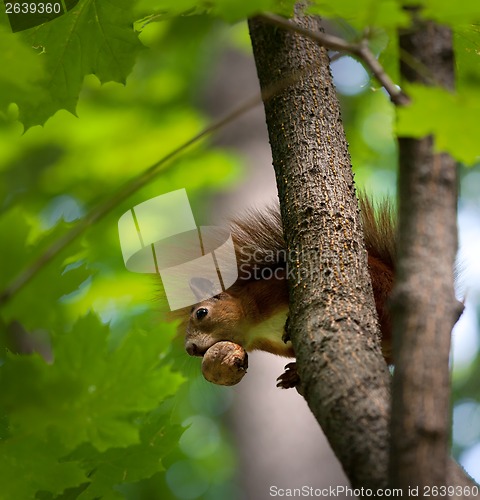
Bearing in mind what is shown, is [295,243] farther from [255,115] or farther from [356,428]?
[255,115]

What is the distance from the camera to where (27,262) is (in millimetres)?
1299

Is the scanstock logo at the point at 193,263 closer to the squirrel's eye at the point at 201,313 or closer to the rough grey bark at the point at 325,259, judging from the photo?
the squirrel's eye at the point at 201,313

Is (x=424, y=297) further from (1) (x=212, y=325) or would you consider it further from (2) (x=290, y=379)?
(1) (x=212, y=325)

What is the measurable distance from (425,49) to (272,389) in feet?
7.01

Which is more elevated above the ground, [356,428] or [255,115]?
[356,428]

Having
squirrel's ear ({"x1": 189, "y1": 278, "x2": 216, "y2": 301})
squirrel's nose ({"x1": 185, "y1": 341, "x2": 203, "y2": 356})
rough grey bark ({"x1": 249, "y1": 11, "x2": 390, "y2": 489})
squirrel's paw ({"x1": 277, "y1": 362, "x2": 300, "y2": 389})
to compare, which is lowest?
squirrel's paw ({"x1": 277, "y1": 362, "x2": 300, "y2": 389})

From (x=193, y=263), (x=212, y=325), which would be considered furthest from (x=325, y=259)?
(x=193, y=263)

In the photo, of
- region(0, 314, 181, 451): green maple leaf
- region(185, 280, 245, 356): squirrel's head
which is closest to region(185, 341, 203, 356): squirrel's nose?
region(185, 280, 245, 356): squirrel's head

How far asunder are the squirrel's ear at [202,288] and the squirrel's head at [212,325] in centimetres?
4

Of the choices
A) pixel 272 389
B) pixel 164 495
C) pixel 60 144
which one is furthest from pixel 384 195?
pixel 164 495

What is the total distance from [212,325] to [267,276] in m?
0.19

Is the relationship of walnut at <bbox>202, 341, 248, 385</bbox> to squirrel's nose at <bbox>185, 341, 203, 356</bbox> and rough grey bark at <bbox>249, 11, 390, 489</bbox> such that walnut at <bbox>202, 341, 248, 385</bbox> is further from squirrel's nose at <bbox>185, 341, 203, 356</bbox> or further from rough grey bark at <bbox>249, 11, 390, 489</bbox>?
rough grey bark at <bbox>249, 11, 390, 489</bbox>

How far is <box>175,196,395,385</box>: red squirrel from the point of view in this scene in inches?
61.3

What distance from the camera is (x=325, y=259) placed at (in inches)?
42.6
